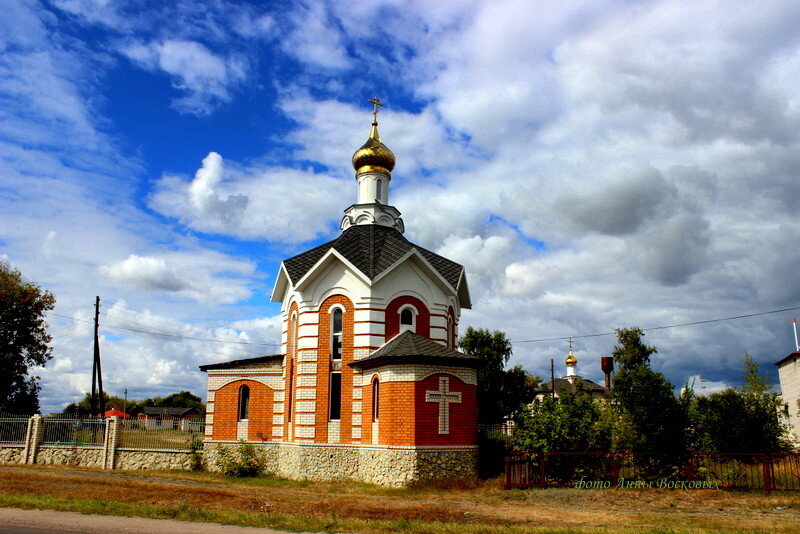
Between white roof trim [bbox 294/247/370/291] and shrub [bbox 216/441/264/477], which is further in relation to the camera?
shrub [bbox 216/441/264/477]

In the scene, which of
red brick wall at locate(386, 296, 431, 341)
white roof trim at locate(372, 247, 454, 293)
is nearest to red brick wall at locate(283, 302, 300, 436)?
red brick wall at locate(386, 296, 431, 341)

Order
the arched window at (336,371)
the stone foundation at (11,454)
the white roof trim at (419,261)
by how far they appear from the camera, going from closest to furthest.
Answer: the arched window at (336,371) < the white roof trim at (419,261) < the stone foundation at (11,454)

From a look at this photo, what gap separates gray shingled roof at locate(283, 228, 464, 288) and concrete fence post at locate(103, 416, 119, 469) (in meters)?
9.66

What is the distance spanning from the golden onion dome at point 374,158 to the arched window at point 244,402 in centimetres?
1024

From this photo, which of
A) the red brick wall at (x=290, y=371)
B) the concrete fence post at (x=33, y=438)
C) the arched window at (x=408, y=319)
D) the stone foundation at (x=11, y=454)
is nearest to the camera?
the arched window at (x=408, y=319)

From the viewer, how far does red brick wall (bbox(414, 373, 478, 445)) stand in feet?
61.5

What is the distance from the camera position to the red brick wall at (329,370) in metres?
21.0

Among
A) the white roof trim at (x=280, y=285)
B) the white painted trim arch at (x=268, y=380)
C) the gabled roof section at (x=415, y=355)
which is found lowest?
the white painted trim arch at (x=268, y=380)

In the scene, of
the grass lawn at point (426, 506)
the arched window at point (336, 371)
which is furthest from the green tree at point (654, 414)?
the arched window at point (336, 371)

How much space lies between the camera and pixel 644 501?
15156 millimetres

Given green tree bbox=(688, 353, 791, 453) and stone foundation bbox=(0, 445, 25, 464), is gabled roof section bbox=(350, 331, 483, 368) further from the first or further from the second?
stone foundation bbox=(0, 445, 25, 464)

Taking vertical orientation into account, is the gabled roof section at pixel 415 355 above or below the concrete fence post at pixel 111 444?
above

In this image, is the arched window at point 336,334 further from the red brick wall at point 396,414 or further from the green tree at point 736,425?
the green tree at point 736,425

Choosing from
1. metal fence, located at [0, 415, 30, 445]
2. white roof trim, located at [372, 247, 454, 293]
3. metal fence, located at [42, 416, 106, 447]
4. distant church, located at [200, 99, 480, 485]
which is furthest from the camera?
metal fence, located at [0, 415, 30, 445]
